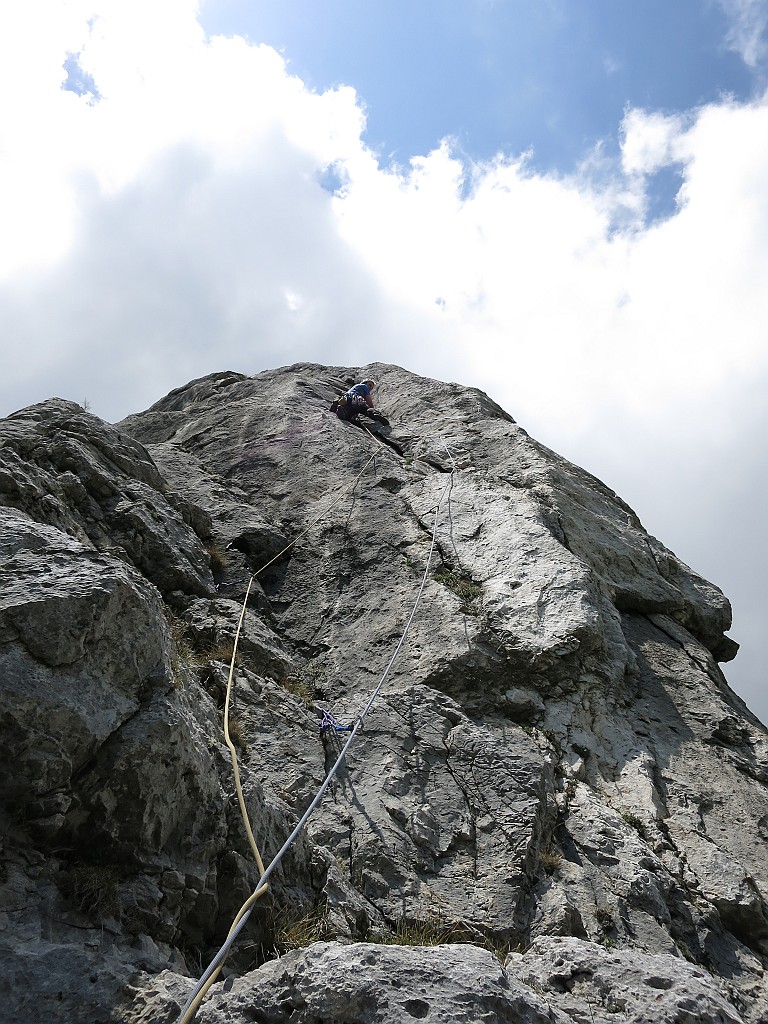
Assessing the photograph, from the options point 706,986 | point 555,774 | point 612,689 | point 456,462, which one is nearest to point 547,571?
point 612,689

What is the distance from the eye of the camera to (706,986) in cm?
410

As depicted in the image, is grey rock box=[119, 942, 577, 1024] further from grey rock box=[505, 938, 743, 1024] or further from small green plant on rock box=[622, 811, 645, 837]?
small green plant on rock box=[622, 811, 645, 837]

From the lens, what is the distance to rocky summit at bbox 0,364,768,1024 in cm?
396

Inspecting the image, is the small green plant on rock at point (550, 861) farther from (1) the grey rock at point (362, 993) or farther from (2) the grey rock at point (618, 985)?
(1) the grey rock at point (362, 993)

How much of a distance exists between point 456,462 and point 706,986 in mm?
9275

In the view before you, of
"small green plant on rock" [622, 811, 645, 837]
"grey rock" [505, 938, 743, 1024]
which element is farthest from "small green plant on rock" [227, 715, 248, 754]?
"small green plant on rock" [622, 811, 645, 837]

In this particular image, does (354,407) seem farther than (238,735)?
Yes

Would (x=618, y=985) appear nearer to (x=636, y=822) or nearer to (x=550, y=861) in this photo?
(x=550, y=861)

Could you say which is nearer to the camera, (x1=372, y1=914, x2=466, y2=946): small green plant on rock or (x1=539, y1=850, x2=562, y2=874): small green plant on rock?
(x1=372, y1=914, x2=466, y2=946): small green plant on rock

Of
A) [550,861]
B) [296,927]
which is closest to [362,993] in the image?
[296,927]

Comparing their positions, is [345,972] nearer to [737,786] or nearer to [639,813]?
[639,813]

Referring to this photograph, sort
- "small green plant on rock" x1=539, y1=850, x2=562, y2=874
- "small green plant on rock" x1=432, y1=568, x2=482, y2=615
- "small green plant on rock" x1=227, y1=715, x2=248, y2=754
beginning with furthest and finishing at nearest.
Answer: "small green plant on rock" x1=432, y1=568, x2=482, y2=615 < "small green plant on rock" x1=227, y1=715, x2=248, y2=754 < "small green plant on rock" x1=539, y1=850, x2=562, y2=874

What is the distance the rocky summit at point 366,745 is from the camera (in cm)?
396

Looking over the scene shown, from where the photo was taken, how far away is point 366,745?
24.1 feet
